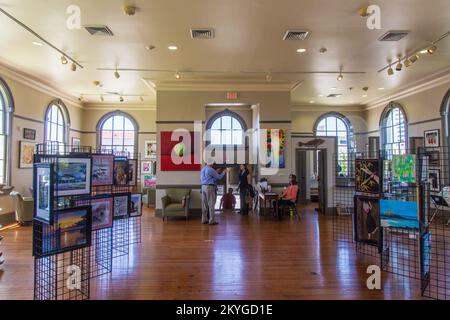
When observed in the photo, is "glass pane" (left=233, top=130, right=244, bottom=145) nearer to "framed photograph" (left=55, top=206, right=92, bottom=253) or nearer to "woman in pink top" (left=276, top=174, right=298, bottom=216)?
"woman in pink top" (left=276, top=174, right=298, bottom=216)

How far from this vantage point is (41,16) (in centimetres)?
416

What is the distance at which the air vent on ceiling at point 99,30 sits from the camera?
4.49 meters

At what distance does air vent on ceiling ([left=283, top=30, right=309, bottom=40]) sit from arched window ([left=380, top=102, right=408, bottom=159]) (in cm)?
539

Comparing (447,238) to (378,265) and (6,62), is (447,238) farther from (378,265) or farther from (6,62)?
(6,62)

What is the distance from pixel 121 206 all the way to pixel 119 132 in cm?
778

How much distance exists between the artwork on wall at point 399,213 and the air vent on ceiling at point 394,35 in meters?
2.97

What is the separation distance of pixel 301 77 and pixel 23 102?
7326 millimetres

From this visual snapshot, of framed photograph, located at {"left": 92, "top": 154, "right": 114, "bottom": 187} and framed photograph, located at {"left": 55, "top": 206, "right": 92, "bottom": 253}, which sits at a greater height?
framed photograph, located at {"left": 92, "top": 154, "right": 114, "bottom": 187}

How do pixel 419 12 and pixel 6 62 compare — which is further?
pixel 6 62

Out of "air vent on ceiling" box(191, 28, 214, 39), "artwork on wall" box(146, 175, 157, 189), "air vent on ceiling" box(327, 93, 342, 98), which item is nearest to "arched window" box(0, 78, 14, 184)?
"artwork on wall" box(146, 175, 157, 189)

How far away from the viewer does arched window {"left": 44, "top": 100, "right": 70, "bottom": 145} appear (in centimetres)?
834

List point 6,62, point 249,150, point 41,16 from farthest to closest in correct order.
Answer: point 249,150
point 6,62
point 41,16

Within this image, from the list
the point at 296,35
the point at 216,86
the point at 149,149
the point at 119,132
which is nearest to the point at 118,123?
the point at 119,132

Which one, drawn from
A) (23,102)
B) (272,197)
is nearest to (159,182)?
(272,197)
